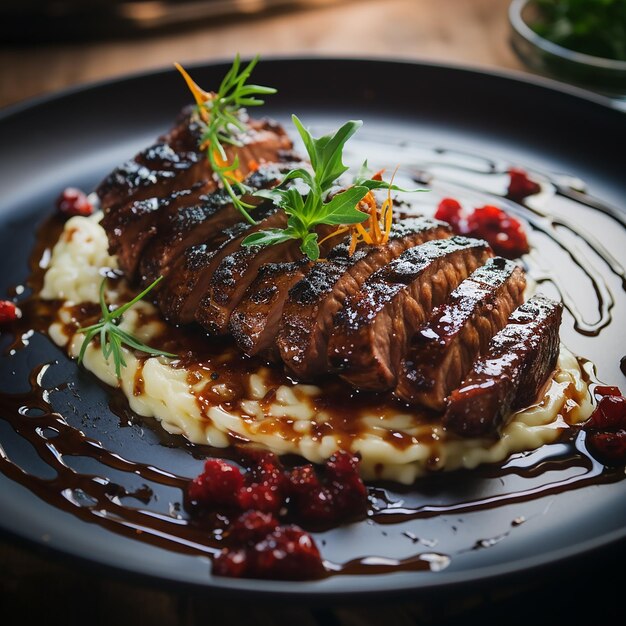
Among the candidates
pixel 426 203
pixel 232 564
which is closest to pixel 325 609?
pixel 232 564

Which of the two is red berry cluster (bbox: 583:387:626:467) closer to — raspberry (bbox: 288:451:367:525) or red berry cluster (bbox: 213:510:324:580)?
raspberry (bbox: 288:451:367:525)

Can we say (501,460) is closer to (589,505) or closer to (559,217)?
(589,505)

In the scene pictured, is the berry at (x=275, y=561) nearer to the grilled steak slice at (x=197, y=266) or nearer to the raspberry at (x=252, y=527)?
the raspberry at (x=252, y=527)

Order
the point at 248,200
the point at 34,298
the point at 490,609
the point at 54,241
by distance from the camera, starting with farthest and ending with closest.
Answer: the point at 54,241, the point at 34,298, the point at 248,200, the point at 490,609

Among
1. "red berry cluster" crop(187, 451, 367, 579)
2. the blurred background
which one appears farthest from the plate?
the blurred background

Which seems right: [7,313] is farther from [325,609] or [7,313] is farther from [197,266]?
[325,609]

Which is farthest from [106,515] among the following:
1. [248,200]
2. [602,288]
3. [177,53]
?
[177,53]
